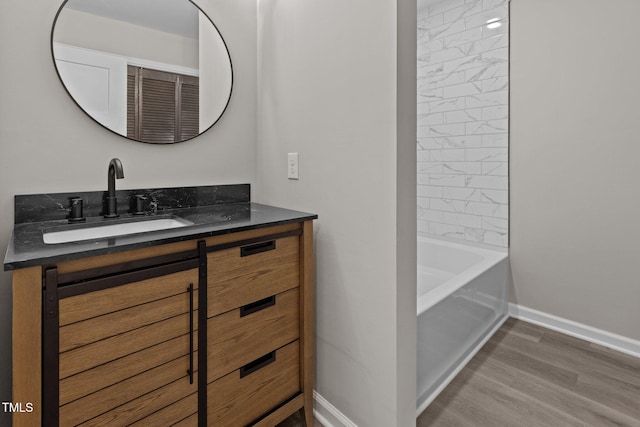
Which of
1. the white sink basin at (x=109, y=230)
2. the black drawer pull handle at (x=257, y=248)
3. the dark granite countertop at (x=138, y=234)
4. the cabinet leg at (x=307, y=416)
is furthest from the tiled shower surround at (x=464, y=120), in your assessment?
the white sink basin at (x=109, y=230)

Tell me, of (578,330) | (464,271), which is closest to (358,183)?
(464,271)

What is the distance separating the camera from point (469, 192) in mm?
2854

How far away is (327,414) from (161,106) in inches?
64.1

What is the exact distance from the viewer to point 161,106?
1615 millimetres

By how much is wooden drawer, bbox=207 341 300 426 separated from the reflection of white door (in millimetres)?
1152

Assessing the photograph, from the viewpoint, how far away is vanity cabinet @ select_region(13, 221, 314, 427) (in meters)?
0.88

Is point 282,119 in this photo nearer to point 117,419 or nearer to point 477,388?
point 117,419

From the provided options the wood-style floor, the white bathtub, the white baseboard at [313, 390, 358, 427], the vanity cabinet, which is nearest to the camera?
the vanity cabinet

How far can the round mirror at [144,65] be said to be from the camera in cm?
139

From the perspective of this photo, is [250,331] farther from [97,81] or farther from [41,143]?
[97,81]

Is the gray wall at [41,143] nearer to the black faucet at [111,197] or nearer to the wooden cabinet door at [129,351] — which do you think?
the black faucet at [111,197]

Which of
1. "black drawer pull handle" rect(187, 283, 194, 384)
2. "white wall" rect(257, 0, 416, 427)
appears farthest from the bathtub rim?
"black drawer pull handle" rect(187, 283, 194, 384)

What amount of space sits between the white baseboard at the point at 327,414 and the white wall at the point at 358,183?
30 millimetres

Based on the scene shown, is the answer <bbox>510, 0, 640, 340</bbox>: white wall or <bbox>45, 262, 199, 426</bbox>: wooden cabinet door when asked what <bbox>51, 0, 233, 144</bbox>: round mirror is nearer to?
<bbox>45, 262, 199, 426</bbox>: wooden cabinet door
